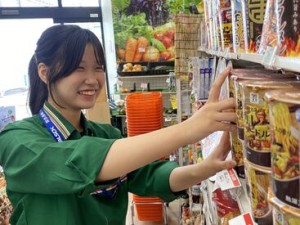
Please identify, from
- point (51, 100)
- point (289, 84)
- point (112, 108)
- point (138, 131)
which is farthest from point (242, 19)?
point (112, 108)

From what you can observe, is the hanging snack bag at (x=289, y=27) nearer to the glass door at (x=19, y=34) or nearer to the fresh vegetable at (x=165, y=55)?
the fresh vegetable at (x=165, y=55)

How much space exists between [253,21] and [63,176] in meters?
0.69

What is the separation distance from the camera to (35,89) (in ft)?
5.09

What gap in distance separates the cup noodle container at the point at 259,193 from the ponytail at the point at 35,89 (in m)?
1.02

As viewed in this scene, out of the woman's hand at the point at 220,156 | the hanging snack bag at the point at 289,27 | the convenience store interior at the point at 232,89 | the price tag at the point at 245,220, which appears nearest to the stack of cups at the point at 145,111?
the convenience store interior at the point at 232,89

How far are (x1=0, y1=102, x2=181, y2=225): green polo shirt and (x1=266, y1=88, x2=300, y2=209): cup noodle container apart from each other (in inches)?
20.2

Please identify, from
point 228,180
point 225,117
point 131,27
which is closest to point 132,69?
point 131,27

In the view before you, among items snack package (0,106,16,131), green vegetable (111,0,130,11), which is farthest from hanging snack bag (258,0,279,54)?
green vegetable (111,0,130,11)

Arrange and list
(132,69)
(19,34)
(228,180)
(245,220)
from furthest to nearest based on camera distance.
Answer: (19,34) < (132,69) < (228,180) < (245,220)

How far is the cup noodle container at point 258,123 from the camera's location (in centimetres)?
73

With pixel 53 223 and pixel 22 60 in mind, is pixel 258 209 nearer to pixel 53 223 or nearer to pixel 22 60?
pixel 53 223

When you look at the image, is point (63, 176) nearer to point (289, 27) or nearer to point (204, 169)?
point (204, 169)

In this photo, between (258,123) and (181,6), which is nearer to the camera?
(258,123)

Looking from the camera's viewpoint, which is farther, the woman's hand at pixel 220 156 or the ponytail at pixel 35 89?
the ponytail at pixel 35 89
